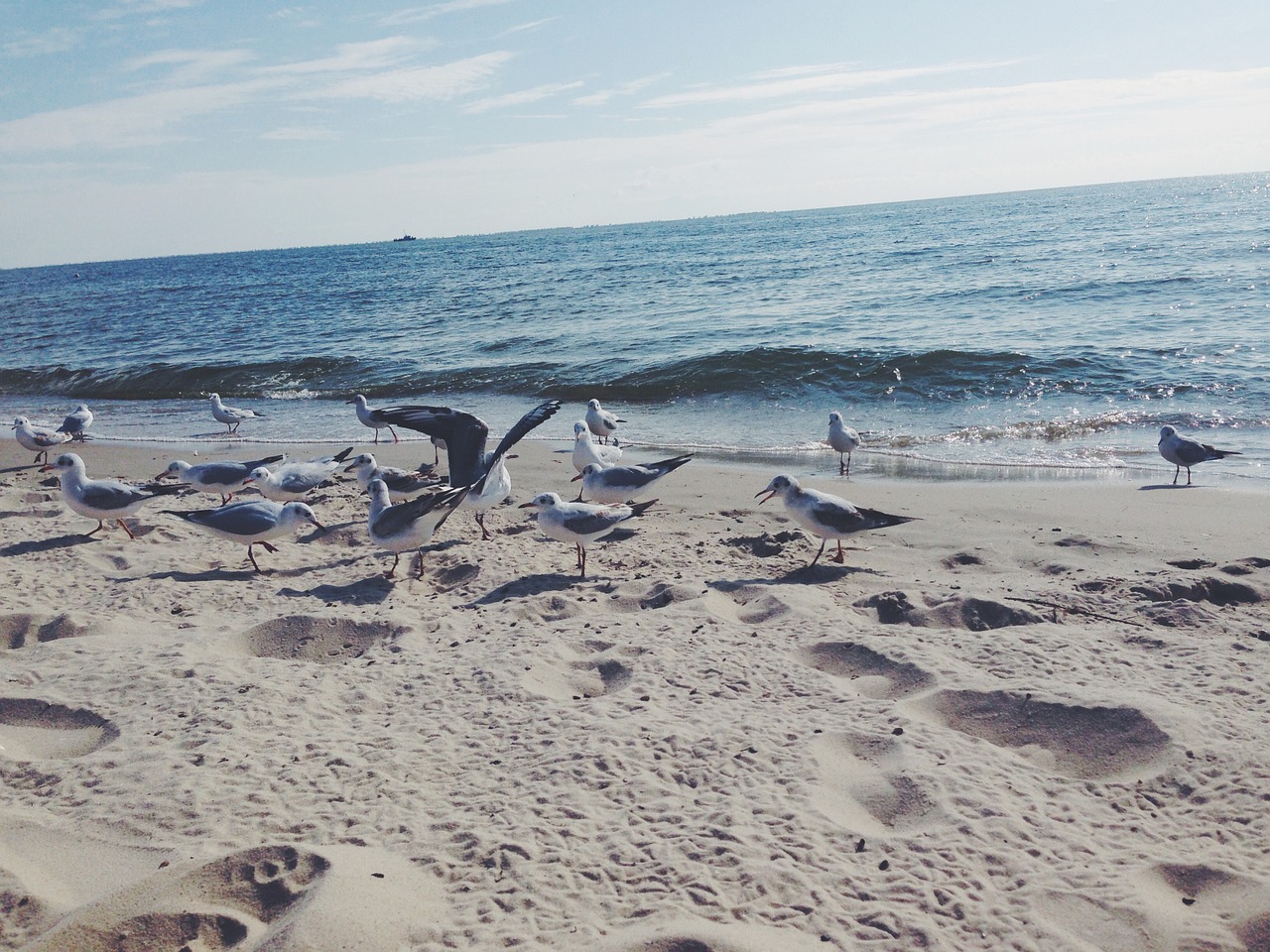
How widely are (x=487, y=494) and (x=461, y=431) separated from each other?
0.95 metres

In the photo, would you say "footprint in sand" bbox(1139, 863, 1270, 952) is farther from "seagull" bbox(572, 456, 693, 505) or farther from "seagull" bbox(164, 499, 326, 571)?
"seagull" bbox(164, 499, 326, 571)

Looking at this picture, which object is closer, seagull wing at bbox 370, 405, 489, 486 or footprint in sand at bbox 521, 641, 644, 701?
footprint in sand at bbox 521, 641, 644, 701

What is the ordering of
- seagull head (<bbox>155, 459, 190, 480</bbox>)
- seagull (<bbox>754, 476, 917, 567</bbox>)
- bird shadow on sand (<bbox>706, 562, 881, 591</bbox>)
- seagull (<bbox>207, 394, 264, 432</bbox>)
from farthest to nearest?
seagull (<bbox>207, 394, 264, 432</bbox>)
seagull head (<bbox>155, 459, 190, 480</bbox>)
seagull (<bbox>754, 476, 917, 567</bbox>)
bird shadow on sand (<bbox>706, 562, 881, 591</bbox>)

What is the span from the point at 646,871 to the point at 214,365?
23130mm

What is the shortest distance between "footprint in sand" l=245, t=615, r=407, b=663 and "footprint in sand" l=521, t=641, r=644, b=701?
115cm

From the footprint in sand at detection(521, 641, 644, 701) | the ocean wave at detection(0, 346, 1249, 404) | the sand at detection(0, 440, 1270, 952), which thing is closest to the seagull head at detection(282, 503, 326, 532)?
the sand at detection(0, 440, 1270, 952)

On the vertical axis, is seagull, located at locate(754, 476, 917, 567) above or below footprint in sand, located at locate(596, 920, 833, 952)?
above

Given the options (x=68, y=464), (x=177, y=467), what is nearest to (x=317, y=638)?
(x=68, y=464)

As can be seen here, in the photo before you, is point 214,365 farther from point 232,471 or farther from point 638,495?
point 638,495

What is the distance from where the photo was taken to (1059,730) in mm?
4332

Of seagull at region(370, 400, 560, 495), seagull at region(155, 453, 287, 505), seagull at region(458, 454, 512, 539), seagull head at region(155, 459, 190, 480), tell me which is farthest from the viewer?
seagull head at region(155, 459, 190, 480)

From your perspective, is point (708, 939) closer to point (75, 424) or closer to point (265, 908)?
point (265, 908)

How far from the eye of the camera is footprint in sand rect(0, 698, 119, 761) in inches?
172

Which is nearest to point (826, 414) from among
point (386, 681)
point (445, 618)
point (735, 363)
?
point (735, 363)
